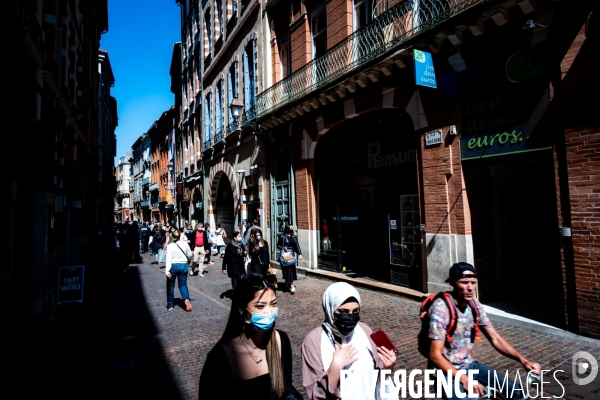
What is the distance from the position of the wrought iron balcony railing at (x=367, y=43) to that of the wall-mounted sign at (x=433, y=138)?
2304mm

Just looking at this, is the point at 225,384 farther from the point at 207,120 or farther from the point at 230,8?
the point at 207,120

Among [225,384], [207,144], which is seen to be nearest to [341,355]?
[225,384]

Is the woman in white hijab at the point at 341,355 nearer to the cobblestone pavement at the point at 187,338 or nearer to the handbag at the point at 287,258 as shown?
the cobblestone pavement at the point at 187,338

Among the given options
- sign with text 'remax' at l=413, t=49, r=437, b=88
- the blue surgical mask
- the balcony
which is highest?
the balcony

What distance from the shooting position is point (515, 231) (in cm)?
873

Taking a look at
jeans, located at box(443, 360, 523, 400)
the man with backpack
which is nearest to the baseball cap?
the man with backpack

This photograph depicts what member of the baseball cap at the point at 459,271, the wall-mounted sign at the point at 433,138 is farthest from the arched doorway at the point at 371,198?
the baseball cap at the point at 459,271

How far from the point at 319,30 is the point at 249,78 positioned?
5465 millimetres

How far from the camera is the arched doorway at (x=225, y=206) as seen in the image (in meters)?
21.2

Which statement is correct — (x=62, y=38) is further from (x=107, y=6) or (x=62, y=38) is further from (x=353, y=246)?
(x=107, y=6)

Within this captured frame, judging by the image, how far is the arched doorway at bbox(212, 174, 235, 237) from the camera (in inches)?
836

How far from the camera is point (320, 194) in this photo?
12805 millimetres

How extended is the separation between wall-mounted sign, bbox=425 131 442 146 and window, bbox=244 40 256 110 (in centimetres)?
1003

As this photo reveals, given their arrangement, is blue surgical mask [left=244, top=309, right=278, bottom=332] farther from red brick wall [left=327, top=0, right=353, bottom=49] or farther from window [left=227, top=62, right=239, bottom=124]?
window [left=227, top=62, right=239, bottom=124]
